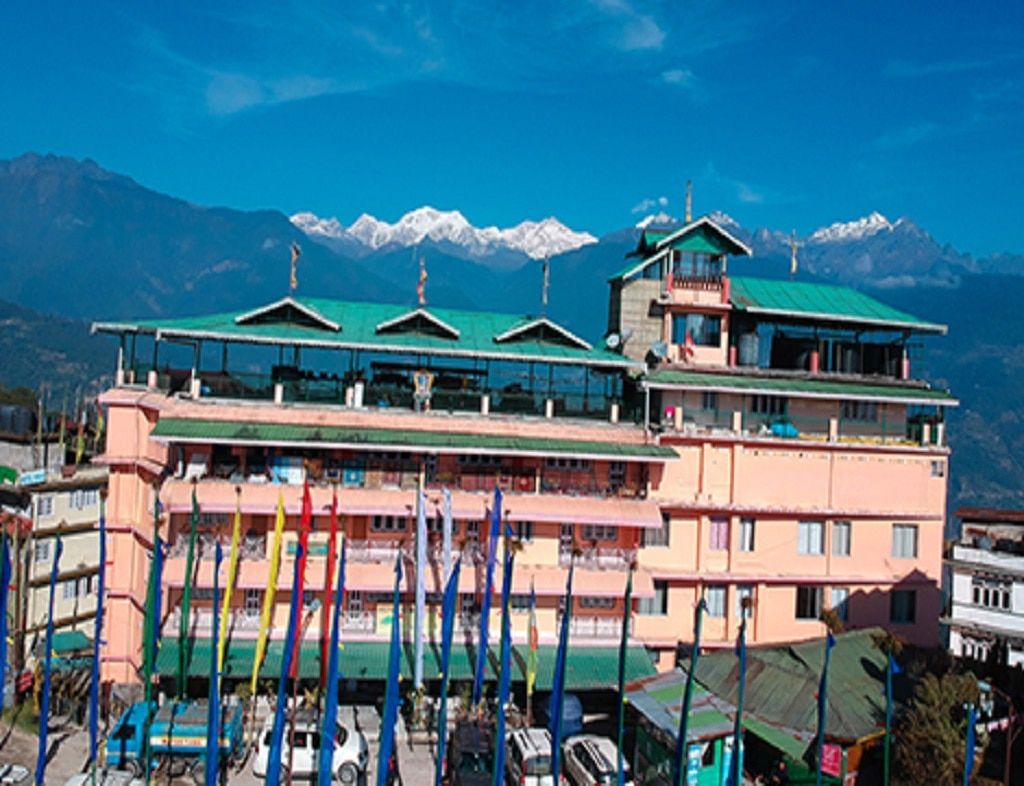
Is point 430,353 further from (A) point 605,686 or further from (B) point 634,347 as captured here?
(A) point 605,686

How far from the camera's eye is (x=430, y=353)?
3600cm

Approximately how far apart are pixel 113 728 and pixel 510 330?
66.4 ft

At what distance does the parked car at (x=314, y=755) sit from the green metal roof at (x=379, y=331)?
45.1 feet

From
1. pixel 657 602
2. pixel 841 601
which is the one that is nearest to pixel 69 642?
pixel 657 602

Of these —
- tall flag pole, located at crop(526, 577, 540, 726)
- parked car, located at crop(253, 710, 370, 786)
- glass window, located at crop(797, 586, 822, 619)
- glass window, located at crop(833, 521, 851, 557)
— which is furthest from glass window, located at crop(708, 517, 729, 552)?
parked car, located at crop(253, 710, 370, 786)

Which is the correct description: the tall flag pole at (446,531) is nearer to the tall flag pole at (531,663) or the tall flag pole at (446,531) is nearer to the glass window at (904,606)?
the tall flag pole at (531,663)

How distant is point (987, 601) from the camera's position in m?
36.2

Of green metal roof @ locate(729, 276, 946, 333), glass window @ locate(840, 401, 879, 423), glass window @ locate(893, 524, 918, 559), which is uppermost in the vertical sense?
green metal roof @ locate(729, 276, 946, 333)

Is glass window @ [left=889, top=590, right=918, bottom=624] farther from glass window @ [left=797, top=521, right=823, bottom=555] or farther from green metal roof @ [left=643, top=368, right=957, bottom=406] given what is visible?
green metal roof @ [left=643, top=368, right=957, bottom=406]

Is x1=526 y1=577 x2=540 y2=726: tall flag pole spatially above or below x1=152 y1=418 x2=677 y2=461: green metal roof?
below

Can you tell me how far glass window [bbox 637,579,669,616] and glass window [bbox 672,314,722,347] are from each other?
34.6 ft

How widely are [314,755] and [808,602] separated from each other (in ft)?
68.4

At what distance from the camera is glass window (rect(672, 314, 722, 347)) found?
133 ft

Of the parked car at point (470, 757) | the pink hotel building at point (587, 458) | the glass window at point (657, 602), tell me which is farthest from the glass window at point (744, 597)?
the parked car at point (470, 757)
